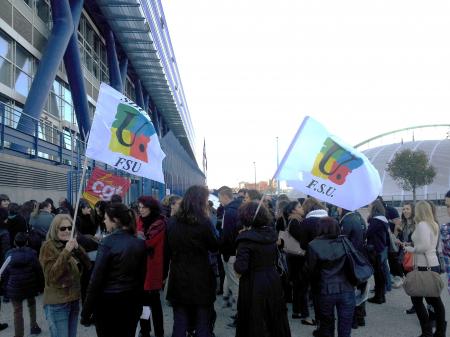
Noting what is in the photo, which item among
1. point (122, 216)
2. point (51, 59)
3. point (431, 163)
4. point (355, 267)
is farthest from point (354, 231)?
point (431, 163)

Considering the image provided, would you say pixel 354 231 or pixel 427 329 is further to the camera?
pixel 354 231

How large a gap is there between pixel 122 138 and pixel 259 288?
252 cm

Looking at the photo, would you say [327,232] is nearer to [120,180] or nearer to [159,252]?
[159,252]

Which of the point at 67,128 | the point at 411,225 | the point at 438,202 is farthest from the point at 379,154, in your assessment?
the point at 411,225

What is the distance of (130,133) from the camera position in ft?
18.3

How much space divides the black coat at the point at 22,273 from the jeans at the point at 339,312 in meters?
3.37

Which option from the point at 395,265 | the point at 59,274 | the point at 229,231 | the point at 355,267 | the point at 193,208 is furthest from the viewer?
the point at 395,265

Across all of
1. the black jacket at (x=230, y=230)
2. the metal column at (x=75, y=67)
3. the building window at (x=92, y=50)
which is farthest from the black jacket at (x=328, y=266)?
the building window at (x=92, y=50)

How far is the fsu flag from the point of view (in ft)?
27.2

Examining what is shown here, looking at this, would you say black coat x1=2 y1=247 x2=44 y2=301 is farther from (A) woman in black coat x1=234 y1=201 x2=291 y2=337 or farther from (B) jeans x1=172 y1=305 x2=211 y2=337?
(A) woman in black coat x1=234 y1=201 x2=291 y2=337

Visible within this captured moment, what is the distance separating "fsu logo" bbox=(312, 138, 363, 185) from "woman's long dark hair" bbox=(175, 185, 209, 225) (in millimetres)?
1686

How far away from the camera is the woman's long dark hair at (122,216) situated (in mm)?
3959

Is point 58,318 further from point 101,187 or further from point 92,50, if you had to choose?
point 92,50

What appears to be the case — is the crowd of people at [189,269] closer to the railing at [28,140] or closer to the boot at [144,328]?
the boot at [144,328]
